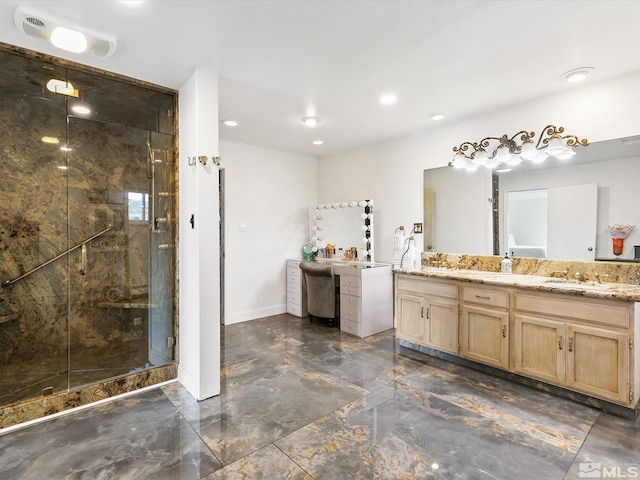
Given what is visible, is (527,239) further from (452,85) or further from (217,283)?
(217,283)

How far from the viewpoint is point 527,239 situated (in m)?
3.13

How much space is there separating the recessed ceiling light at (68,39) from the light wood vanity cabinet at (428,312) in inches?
125

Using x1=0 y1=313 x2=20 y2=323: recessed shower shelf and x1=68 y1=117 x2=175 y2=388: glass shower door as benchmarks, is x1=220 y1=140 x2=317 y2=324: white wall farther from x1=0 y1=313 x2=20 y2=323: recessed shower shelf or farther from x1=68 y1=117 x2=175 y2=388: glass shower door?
x1=0 y1=313 x2=20 y2=323: recessed shower shelf

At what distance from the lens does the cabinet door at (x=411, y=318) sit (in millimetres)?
3328

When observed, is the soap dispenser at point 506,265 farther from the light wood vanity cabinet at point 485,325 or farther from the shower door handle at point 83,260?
the shower door handle at point 83,260

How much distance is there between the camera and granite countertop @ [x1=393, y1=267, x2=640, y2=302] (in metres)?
2.23

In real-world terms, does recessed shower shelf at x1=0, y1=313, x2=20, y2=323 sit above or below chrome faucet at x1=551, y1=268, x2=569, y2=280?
below

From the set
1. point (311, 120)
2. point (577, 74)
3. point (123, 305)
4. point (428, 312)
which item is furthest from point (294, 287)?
point (577, 74)

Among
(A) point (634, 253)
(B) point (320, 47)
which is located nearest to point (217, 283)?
(B) point (320, 47)

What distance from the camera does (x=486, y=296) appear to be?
9.39 feet

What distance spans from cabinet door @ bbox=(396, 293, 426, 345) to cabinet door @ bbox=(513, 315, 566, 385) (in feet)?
2.79

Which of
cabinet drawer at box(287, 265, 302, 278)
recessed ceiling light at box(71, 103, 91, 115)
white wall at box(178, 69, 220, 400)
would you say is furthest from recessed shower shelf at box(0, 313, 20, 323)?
cabinet drawer at box(287, 265, 302, 278)

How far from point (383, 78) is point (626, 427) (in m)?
2.90

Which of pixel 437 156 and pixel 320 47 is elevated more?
pixel 320 47
